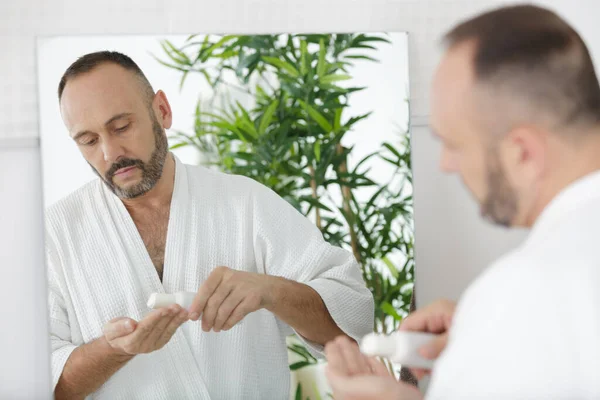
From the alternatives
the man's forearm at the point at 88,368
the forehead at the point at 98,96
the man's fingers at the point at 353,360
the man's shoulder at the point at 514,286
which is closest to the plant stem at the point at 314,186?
the forehead at the point at 98,96

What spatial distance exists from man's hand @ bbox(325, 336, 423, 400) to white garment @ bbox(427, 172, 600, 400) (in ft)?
0.31

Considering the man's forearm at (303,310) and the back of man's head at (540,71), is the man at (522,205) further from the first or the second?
the man's forearm at (303,310)

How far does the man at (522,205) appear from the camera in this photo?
2.84 feet

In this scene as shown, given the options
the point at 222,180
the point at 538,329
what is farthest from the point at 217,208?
the point at 538,329

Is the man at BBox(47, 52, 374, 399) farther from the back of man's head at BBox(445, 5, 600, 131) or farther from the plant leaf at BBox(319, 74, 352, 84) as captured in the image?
the back of man's head at BBox(445, 5, 600, 131)

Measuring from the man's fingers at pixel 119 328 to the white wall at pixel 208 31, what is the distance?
22 cm

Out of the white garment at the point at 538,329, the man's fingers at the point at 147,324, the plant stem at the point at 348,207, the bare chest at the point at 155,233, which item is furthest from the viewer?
the plant stem at the point at 348,207

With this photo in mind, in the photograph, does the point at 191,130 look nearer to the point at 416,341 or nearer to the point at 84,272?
the point at 84,272

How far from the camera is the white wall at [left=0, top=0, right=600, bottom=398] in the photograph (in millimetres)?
1791

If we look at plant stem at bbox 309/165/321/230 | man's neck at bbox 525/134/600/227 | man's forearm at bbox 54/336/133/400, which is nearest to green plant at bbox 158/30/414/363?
plant stem at bbox 309/165/321/230

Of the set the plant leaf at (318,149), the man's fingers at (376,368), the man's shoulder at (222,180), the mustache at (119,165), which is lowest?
the man's fingers at (376,368)

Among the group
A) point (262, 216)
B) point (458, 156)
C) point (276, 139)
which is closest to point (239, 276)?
point (262, 216)

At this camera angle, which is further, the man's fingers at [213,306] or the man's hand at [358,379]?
the man's fingers at [213,306]

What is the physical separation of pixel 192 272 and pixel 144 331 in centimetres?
17
